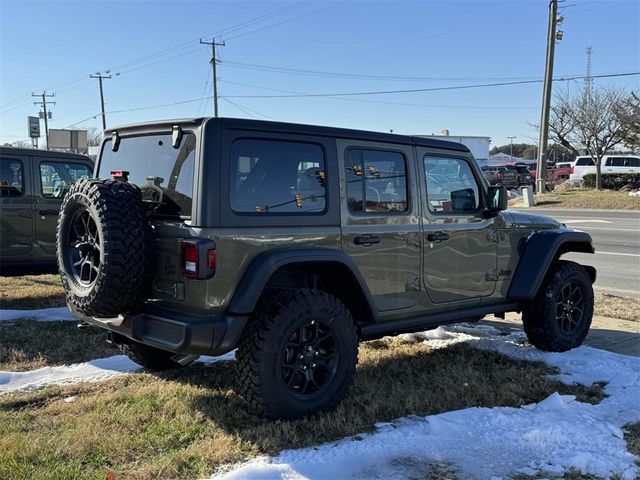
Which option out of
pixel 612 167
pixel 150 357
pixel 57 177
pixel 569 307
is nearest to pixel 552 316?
pixel 569 307

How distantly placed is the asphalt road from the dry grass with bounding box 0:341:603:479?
188 inches

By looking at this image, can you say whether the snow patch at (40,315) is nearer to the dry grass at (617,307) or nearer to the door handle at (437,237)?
the door handle at (437,237)

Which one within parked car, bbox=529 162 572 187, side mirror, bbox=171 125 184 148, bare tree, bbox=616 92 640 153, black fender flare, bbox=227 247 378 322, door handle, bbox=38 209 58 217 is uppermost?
bare tree, bbox=616 92 640 153

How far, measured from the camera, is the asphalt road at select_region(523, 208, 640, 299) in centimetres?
915

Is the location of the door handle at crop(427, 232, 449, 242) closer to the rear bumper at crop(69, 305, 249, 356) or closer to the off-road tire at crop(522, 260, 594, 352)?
the off-road tire at crop(522, 260, 594, 352)

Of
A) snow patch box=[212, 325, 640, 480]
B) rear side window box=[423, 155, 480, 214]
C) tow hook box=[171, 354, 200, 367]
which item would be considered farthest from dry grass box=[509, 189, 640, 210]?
tow hook box=[171, 354, 200, 367]

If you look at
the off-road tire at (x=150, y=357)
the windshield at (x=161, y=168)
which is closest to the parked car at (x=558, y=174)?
the off-road tire at (x=150, y=357)

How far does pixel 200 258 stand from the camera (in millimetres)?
3393

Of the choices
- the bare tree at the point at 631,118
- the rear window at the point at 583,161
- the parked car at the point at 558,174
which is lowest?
the parked car at the point at 558,174

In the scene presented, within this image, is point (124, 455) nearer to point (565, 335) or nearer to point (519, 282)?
point (519, 282)

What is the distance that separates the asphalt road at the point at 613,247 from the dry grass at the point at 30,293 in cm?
774

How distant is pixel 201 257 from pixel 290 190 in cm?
81

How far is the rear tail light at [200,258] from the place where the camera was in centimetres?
340

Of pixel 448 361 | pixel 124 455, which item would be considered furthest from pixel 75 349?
pixel 448 361
